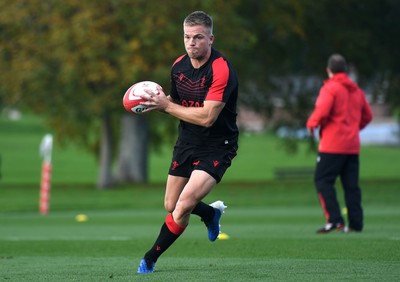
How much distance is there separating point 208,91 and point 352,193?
580 cm

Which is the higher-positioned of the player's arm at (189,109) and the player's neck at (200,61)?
the player's neck at (200,61)

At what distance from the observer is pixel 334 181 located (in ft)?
49.1

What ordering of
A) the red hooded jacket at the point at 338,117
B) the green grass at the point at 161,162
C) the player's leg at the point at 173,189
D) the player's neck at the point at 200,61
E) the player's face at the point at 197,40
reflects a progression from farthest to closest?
the green grass at the point at 161,162 < the red hooded jacket at the point at 338,117 < the player's leg at the point at 173,189 < the player's neck at the point at 200,61 < the player's face at the point at 197,40

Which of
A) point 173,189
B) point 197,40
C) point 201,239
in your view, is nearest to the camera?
point 197,40

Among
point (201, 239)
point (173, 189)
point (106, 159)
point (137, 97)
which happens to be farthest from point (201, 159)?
point (106, 159)

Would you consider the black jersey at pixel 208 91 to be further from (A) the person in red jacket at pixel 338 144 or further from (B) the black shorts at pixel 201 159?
(A) the person in red jacket at pixel 338 144

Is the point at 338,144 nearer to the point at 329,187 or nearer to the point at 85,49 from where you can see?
the point at 329,187

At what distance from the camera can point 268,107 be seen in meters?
36.5

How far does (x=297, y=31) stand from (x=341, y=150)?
17.6m

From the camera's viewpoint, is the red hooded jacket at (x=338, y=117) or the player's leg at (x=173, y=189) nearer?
the player's leg at (x=173, y=189)

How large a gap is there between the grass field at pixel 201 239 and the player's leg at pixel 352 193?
1.03ft

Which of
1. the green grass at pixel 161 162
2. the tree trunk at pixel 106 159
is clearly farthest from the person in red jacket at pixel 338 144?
the green grass at pixel 161 162

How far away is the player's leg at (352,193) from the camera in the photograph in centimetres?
1480

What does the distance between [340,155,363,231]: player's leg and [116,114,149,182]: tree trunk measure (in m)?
20.8
